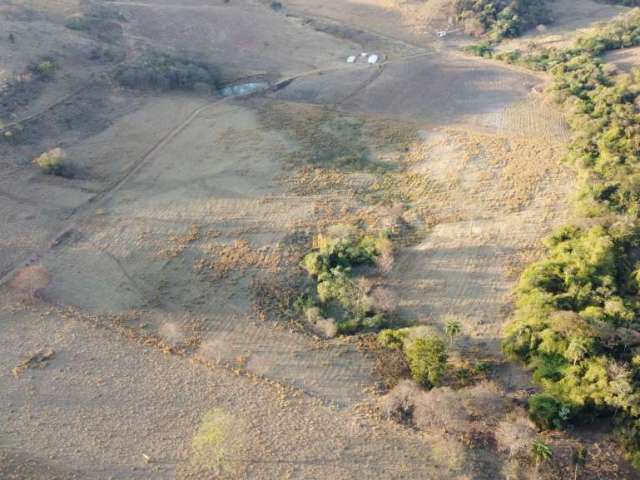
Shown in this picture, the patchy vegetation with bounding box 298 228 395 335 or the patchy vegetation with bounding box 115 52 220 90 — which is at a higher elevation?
the patchy vegetation with bounding box 115 52 220 90

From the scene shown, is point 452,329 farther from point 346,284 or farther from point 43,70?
point 43,70

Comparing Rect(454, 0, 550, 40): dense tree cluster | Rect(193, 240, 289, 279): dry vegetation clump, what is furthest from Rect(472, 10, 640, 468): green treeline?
Rect(454, 0, 550, 40): dense tree cluster

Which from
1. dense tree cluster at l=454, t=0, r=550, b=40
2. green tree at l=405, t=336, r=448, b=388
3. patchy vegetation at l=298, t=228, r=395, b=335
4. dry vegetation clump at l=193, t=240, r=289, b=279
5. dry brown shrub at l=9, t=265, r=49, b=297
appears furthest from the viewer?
dense tree cluster at l=454, t=0, r=550, b=40

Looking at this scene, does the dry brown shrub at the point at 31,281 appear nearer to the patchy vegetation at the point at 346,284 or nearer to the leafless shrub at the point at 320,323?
the patchy vegetation at the point at 346,284

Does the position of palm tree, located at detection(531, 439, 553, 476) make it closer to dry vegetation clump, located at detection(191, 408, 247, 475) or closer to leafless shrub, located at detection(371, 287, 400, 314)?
leafless shrub, located at detection(371, 287, 400, 314)

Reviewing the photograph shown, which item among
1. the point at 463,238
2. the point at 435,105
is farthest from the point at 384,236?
the point at 435,105

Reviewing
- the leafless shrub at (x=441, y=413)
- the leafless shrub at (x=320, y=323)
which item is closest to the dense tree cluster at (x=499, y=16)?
the leafless shrub at (x=320, y=323)

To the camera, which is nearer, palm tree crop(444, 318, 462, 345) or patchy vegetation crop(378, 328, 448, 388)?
patchy vegetation crop(378, 328, 448, 388)
